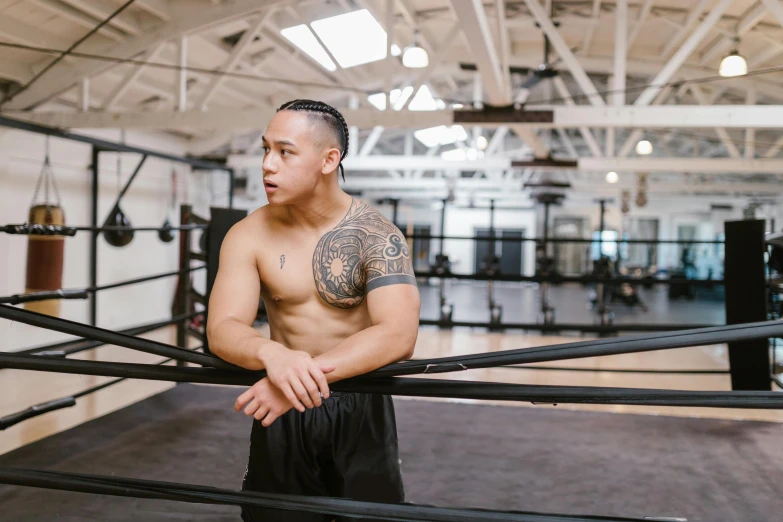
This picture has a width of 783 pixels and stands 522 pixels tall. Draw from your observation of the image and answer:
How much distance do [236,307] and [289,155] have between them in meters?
0.32

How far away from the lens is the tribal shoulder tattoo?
4.07 ft

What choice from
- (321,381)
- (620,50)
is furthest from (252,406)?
(620,50)

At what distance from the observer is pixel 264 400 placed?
Answer: 38.5 inches

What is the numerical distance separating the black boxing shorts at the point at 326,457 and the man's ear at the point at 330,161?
0.52 meters

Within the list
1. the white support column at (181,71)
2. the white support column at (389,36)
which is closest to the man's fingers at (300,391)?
the white support column at (389,36)

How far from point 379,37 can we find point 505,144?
7.24 metres

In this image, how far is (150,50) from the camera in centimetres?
561

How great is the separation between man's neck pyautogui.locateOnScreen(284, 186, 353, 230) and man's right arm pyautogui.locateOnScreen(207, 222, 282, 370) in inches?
4.6

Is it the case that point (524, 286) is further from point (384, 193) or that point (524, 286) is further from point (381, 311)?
point (381, 311)

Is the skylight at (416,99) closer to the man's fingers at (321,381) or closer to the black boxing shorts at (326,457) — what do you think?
the black boxing shorts at (326,457)

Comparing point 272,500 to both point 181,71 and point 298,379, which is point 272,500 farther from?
point 181,71

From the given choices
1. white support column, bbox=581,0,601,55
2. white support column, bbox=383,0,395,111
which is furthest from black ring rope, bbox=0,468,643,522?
white support column, bbox=581,0,601,55

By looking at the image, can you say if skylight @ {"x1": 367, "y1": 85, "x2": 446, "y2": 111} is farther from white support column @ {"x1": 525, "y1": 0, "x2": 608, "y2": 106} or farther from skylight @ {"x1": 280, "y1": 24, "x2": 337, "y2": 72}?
white support column @ {"x1": 525, "y1": 0, "x2": 608, "y2": 106}

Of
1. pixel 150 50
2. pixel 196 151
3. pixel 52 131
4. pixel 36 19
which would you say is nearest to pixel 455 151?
pixel 196 151
